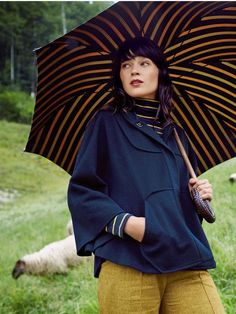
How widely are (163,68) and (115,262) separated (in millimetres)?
939

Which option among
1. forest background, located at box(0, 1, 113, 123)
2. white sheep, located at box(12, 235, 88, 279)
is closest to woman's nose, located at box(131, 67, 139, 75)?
white sheep, located at box(12, 235, 88, 279)

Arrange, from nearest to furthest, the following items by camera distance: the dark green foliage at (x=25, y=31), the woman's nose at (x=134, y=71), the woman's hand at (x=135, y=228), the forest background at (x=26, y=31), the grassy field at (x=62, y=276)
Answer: the woman's hand at (x=135, y=228)
the woman's nose at (x=134, y=71)
the grassy field at (x=62, y=276)
the forest background at (x=26, y=31)
the dark green foliage at (x=25, y=31)

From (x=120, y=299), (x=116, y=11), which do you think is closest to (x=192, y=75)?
(x=116, y=11)

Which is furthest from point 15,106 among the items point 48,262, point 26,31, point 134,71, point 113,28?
point 134,71

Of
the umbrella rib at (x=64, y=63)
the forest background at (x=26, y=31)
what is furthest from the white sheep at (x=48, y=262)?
the forest background at (x=26, y=31)

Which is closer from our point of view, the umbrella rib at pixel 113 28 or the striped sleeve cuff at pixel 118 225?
the striped sleeve cuff at pixel 118 225

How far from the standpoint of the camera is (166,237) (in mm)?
1801

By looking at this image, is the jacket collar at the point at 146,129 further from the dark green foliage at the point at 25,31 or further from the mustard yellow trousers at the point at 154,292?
the dark green foliage at the point at 25,31

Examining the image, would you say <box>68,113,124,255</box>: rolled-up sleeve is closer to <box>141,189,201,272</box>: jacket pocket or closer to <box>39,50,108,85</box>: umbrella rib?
<box>141,189,201,272</box>: jacket pocket

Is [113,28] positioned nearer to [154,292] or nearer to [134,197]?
[134,197]

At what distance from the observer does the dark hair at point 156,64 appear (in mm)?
2141

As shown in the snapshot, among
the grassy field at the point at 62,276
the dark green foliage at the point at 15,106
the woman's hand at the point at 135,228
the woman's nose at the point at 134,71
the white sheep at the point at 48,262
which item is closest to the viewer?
the woman's hand at the point at 135,228

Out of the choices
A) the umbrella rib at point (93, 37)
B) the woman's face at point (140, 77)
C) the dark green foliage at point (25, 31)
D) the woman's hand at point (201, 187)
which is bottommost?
the woman's hand at point (201, 187)

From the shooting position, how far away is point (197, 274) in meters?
1.95
